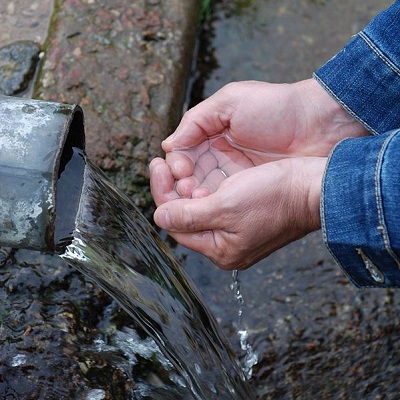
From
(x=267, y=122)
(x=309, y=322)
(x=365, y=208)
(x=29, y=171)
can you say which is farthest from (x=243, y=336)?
(x=29, y=171)

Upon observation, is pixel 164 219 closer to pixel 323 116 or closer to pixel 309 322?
pixel 323 116

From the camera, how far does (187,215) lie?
2033mm

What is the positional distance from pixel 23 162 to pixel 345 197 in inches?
28.7

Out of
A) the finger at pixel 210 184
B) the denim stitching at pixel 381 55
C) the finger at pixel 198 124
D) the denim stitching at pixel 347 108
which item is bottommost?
the finger at pixel 210 184

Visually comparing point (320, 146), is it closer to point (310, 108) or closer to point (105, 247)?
point (310, 108)

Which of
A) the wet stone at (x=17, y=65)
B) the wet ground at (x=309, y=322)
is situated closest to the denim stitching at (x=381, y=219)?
the wet ground at (x=309, y=322)

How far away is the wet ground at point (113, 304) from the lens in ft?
6.98

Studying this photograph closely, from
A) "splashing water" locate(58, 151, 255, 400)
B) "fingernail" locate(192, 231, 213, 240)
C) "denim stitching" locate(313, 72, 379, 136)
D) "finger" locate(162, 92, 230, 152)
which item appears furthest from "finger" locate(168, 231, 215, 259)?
"denim stitching" locate(313, 72, 379, 136)

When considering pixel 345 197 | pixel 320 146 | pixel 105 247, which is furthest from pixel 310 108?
pixel 105 247

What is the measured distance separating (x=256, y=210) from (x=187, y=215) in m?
0.19

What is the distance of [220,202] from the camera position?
1.98 m

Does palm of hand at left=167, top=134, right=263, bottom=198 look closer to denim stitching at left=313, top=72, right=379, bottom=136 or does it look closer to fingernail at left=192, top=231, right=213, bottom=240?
fingernail at left=192, top=231, right=213, bottom=240

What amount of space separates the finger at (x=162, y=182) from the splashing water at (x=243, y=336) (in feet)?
1.41

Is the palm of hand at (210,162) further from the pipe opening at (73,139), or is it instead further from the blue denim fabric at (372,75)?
the pipe opening at (73,139)
